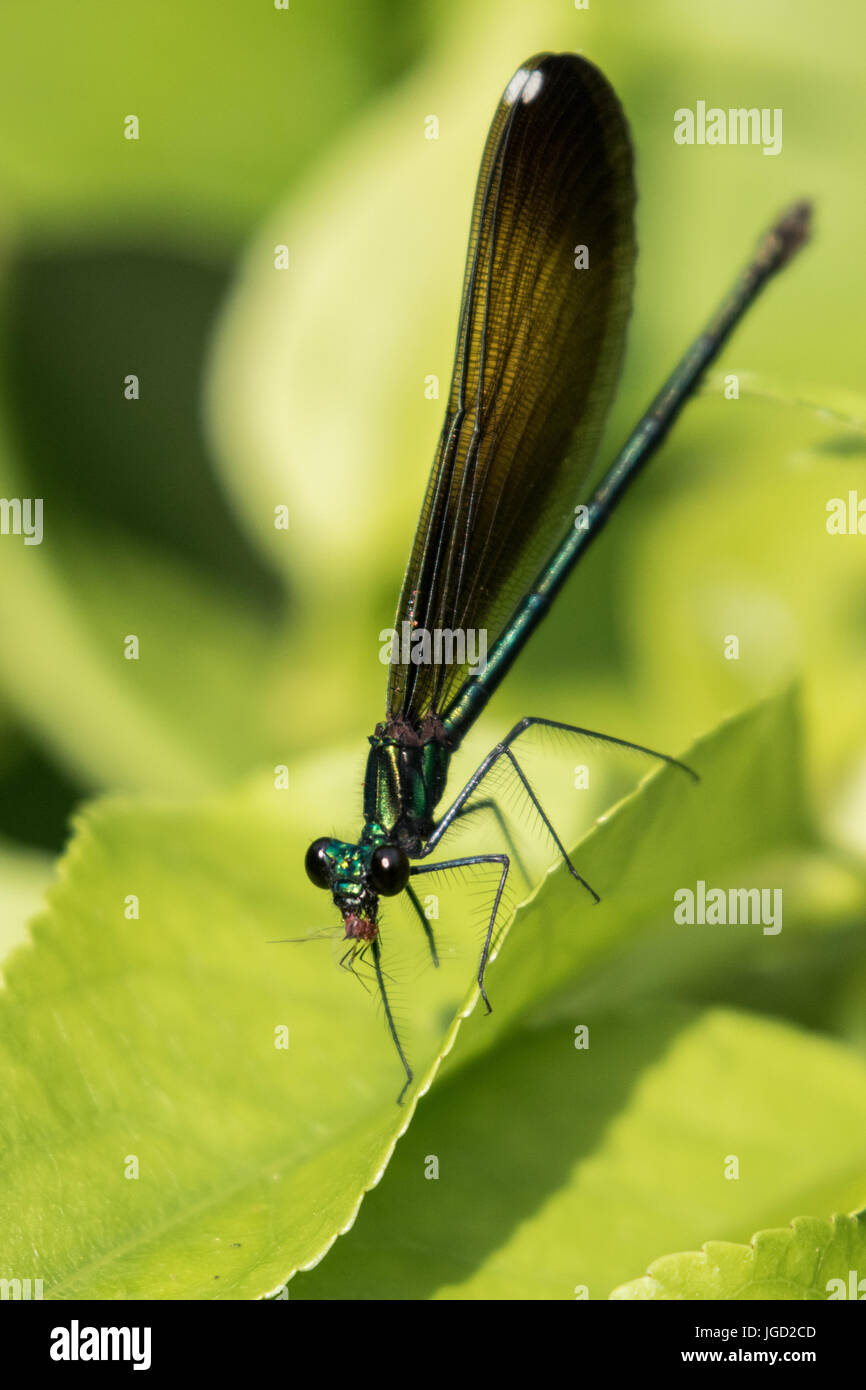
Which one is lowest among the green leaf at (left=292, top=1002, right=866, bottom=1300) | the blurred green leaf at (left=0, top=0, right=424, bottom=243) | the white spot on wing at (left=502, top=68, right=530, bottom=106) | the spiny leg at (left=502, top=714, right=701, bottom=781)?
the green leaf at (left=292, top=1002, right=866, bottom=1300)

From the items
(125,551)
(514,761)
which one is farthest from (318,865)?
(125,551)

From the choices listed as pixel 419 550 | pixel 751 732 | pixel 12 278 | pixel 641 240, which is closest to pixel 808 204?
pixel 641 240

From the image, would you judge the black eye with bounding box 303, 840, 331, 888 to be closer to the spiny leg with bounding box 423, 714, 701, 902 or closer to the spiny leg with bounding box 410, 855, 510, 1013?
the spiny leg with bounding box 410, 855, 510, 1013

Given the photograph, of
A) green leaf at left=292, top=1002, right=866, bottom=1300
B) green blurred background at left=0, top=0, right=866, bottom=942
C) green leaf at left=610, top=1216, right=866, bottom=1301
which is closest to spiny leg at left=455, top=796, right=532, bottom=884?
green blurred background at left=0, top=0, right=866, bottom=942

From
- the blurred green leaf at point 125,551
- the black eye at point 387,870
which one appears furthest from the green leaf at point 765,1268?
the blurred green leaf at point 125,551

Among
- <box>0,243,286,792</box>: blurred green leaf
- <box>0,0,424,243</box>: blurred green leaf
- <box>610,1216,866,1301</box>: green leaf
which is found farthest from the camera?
<box>0,0,424,243</box>: blurred green leaf

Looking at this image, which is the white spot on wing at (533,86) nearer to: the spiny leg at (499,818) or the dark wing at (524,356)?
the dark wing at (524,356)
